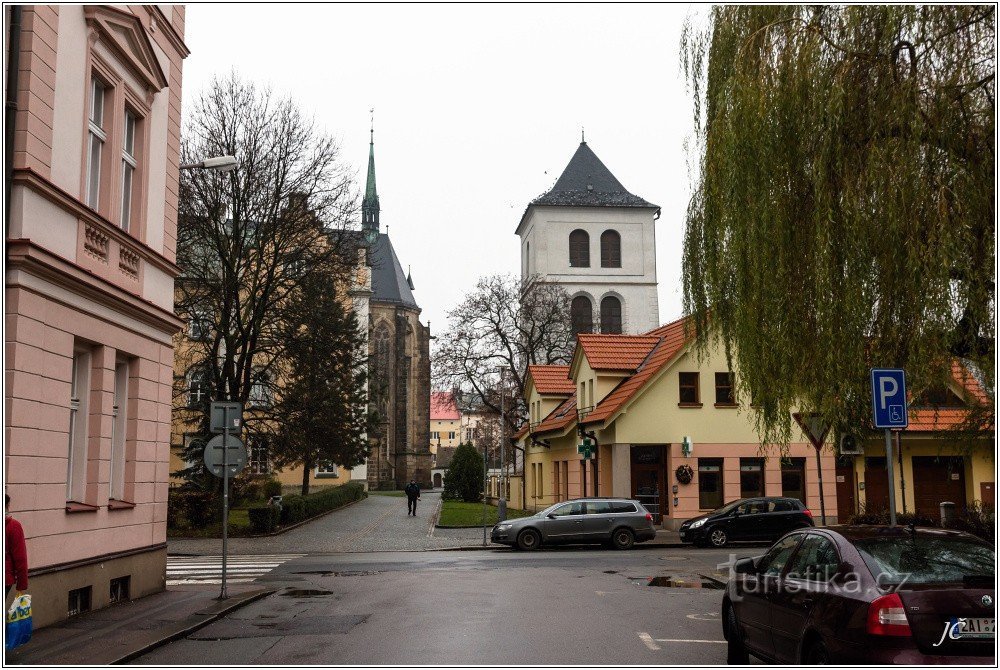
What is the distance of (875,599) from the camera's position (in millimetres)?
6379

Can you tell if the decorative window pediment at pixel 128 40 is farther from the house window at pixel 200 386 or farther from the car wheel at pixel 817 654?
the house window at pixel 200 386

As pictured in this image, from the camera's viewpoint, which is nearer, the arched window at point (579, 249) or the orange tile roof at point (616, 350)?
the orange tile roof at point (616, 350)

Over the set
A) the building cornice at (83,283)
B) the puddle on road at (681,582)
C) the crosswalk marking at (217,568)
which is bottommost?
the crosswalk marking at (217,568)

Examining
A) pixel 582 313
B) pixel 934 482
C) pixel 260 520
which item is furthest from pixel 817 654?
pixel 582 313

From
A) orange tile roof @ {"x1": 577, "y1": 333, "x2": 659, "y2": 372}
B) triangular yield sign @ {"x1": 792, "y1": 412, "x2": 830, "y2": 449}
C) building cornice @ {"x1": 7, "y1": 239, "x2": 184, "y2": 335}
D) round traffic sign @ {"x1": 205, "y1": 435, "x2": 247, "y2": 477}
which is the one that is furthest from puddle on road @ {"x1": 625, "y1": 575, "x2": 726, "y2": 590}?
orange tile roof @ {"x1": 577, "y1": 333, "x2": 659, "y2": 372}

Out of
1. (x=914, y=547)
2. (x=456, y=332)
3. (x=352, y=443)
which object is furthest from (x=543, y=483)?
(x=914, y=547)

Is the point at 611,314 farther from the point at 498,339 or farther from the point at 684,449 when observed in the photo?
the point at 684,449

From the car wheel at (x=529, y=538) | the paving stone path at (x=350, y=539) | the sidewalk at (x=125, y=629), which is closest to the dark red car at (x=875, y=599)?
the sidewalk at (x=125, y=629)

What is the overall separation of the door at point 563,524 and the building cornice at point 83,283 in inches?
523

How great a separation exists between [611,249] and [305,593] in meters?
59.3

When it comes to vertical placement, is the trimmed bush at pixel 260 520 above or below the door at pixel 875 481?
below

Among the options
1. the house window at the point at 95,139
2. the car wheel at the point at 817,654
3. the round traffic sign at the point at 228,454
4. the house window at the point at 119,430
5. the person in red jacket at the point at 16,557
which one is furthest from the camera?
the round traffic sign at the point at 228,454

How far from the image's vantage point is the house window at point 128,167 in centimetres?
1473

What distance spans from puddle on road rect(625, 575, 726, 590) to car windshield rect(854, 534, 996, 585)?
31.0ft
